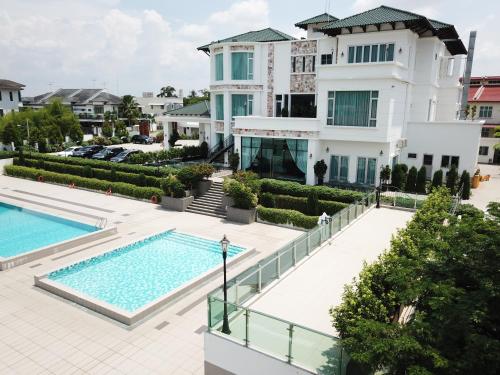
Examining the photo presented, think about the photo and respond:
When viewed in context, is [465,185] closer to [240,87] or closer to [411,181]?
[411,181]

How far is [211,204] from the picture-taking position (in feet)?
84.1

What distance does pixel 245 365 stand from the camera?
9070 millimetres

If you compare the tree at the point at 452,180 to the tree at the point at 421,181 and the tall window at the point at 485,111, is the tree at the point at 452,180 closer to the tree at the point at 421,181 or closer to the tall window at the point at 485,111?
the tree at the point at 421,181

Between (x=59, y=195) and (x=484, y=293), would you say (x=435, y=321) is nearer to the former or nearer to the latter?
(x=484, y=293)

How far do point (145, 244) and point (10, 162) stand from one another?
28.1 metres

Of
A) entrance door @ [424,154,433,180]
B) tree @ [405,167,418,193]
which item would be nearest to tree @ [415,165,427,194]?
tree @ [405,167,418,193]

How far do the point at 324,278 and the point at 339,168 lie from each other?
14.9 meters

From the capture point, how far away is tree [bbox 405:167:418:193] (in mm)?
25766

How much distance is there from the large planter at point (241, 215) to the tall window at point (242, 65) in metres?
13.0

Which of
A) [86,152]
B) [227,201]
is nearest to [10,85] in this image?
[86,152]

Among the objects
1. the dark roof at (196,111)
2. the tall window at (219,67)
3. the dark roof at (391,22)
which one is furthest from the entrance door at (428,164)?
the dark roof at (196,111)

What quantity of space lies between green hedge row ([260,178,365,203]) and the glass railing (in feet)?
46.7

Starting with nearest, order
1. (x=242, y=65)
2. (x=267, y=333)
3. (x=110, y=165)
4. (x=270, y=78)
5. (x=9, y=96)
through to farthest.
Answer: (x=267, y=333), (x=270, y=78), (x=242, y=65), (x=110, y=165), (x=9, y=96)

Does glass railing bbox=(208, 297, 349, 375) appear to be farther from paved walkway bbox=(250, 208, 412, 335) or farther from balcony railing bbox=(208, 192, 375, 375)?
paved walkway bbox=(250, 208, 412, 335)
